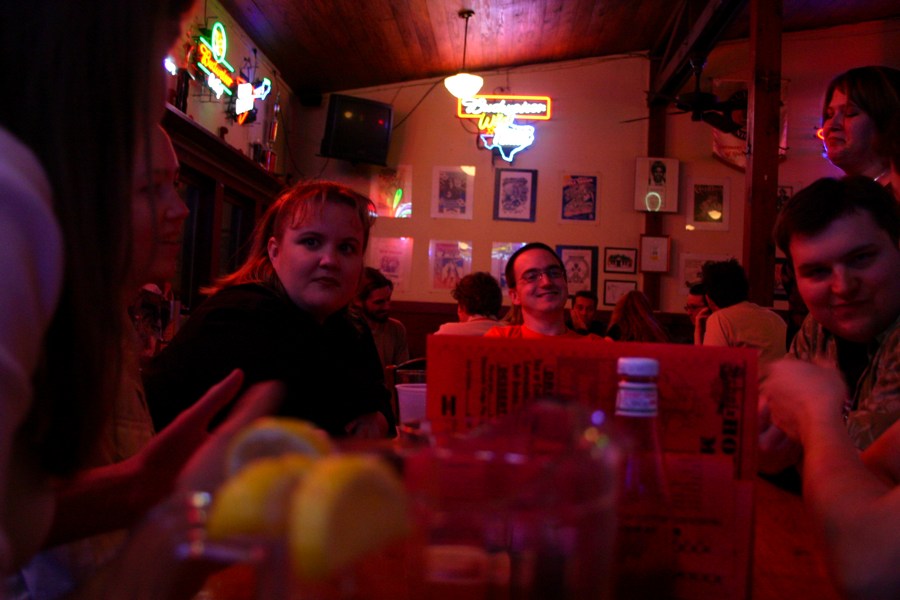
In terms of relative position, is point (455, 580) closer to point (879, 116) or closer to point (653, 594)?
point (653, 594)

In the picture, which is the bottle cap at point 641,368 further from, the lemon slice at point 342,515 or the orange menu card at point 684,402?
the lemon slice at point 342,515

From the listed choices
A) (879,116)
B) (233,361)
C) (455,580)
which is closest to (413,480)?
(455,580)

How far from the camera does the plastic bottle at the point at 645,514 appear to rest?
56 cm

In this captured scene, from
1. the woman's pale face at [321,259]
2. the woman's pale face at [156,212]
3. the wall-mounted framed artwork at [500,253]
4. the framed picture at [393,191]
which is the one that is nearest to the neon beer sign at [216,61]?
the framed picture at [393,191]

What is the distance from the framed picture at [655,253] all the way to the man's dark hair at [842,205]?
5.17 meters

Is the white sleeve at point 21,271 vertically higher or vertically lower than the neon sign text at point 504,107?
lower

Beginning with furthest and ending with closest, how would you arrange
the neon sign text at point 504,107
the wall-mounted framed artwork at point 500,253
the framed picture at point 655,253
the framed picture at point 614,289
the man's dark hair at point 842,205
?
the wall-mounted framed artwork at point 500,253
the framed picture at point 614,289
the framed picture at point 655,253
the neon sign text at point 504,107
the man's dark hair at point 842,205

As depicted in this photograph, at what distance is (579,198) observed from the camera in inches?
259

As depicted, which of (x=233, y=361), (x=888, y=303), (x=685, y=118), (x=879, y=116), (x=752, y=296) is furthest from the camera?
(x=685, y=118)

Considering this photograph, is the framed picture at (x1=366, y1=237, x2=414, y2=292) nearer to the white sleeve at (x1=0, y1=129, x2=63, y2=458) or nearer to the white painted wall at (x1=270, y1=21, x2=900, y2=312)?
the white painted wall at (x1=270, y1=21, x2=900, y2=312)

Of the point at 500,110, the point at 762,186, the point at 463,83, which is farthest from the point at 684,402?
the point at 500,110

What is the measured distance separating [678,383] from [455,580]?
1.28ft

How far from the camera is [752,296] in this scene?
424cm

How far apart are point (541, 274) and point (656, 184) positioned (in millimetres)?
4031
